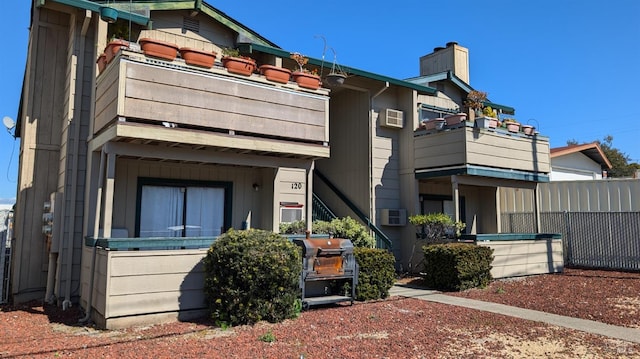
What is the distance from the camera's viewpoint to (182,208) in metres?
9.79

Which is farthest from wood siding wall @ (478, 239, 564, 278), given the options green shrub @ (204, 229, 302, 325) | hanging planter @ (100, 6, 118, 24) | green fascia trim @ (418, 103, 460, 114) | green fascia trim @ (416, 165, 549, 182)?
hanging planter @ (100, 6, 118, 24)

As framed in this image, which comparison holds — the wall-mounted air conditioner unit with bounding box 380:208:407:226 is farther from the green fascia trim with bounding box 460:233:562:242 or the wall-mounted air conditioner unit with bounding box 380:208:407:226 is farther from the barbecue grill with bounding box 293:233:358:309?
the barbecue grill with bounding box 293:233:358:309

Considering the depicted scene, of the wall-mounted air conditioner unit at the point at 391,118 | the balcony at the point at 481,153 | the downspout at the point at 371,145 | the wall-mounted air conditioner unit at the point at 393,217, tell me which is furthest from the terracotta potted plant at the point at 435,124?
the wall-mounted air conditioner unit at the point at 393,217

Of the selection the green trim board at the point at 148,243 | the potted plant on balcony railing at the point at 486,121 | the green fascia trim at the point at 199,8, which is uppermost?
the green fascia trim at the point at 199,8

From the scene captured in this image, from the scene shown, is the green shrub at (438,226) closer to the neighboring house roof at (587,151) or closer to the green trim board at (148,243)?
the green trim board at (148,243)

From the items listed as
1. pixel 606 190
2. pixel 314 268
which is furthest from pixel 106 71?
pixel 606 190

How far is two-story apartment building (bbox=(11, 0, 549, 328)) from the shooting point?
7176 mm

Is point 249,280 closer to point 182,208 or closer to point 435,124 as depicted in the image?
point 182,208

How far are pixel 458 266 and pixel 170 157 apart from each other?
645 centimetres

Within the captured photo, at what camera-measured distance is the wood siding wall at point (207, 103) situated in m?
7.15

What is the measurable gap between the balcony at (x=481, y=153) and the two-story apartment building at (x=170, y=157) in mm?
45

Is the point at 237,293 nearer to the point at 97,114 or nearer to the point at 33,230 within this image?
the point at 97,114

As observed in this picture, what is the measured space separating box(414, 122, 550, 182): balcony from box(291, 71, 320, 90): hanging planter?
4.69m

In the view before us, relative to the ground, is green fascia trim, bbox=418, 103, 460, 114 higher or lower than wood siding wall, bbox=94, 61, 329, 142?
higher
